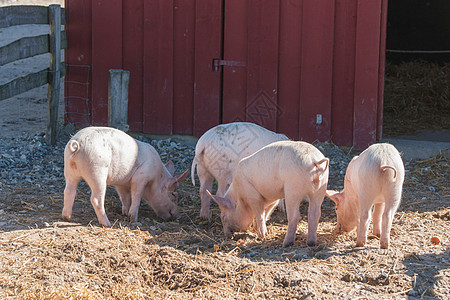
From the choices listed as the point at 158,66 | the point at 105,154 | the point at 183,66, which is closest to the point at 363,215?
the point at 105,154

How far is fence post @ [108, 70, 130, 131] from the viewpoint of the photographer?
8359mm

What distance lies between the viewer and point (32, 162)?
28.2 feet

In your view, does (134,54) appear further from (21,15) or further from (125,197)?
(125,197)

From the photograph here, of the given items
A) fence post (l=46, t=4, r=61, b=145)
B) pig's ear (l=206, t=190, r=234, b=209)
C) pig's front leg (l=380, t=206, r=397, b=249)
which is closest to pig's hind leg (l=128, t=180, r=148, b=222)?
pig's ear (l=206, t=190, r=234, b=209)

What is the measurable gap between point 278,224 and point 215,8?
404cm

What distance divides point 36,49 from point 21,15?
0.53m

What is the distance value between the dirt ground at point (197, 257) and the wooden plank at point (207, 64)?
2373mm

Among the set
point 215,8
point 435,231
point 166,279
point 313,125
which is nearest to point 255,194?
point 166,279

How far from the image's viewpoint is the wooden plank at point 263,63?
9328 millimetres

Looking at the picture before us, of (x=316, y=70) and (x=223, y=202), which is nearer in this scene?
(x=223, y=202)

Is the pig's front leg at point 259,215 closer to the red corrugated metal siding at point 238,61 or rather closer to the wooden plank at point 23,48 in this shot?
the red corrugated metal siding at point 238,61

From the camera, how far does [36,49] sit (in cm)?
921

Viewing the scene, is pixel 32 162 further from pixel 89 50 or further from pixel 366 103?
pixel 366 103

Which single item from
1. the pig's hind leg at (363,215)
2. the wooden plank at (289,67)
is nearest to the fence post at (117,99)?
the wooden plank at (289,67)
